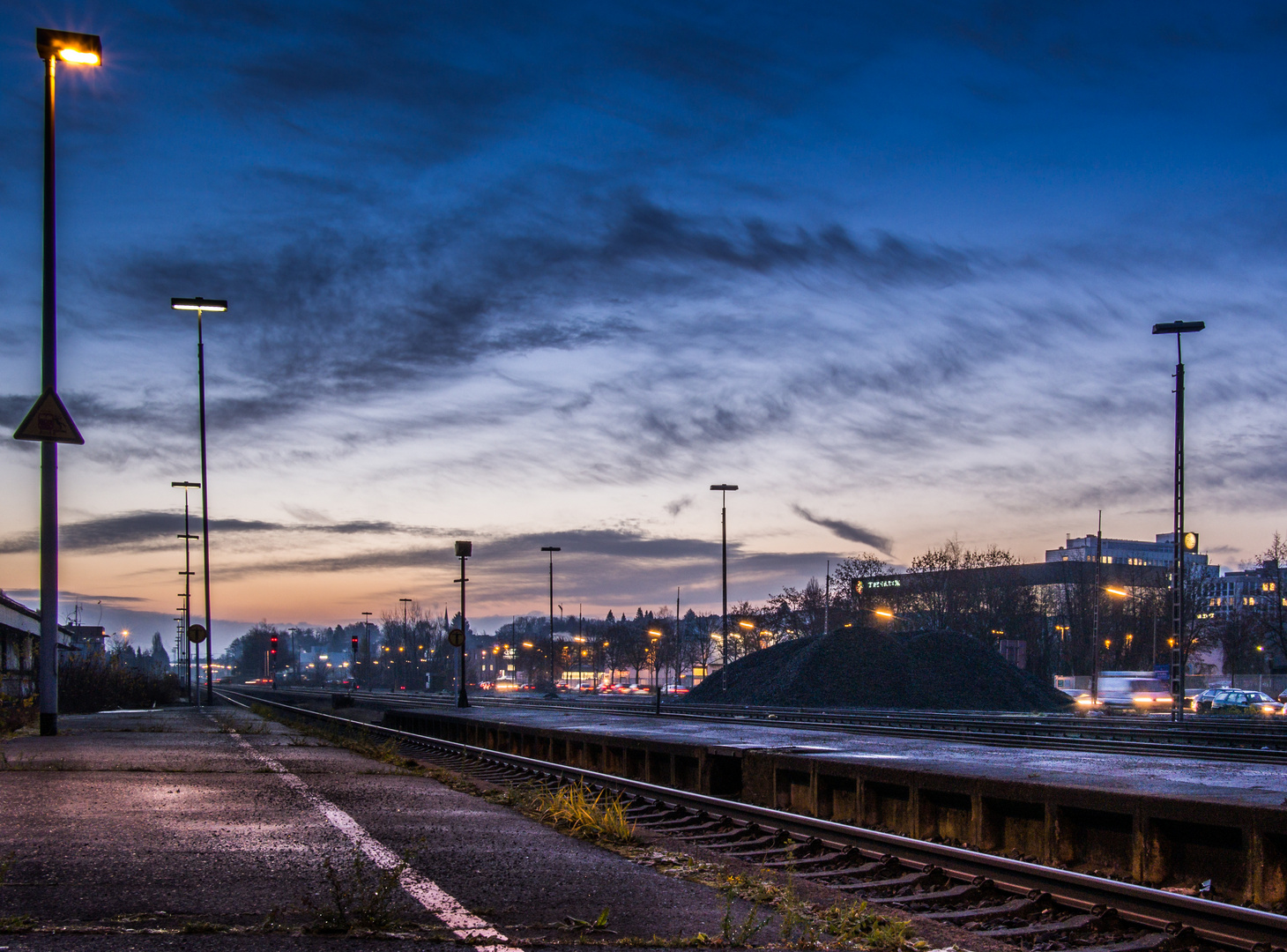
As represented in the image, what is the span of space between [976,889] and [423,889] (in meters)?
4.02

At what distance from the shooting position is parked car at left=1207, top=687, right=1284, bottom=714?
2094 inches

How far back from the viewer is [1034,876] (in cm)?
864

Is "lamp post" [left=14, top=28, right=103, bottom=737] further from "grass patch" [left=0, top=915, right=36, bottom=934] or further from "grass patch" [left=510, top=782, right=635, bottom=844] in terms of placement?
"grass patch" [left=0, top=915, right=36, bottom=934]

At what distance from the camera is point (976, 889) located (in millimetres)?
8734

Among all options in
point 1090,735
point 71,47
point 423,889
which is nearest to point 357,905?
point 423,889

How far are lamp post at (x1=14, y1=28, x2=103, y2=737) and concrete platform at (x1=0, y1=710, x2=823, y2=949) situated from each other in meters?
4.49

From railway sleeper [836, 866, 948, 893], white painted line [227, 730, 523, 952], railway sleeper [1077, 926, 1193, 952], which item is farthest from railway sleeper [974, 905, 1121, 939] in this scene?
white painted line [227, 730, 523, 952]

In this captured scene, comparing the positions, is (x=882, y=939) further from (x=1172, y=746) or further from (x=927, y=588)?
(x=927, y=588)

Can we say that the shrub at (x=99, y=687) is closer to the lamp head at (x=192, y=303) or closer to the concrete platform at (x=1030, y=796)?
the lamp head at (x=192, y=303)

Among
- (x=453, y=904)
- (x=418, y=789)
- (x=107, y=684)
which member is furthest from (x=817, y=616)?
(x=453, y=904)

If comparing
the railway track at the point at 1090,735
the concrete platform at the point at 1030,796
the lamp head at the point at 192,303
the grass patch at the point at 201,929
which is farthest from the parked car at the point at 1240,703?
the grass patch at the point at 201,929

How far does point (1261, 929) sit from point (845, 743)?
15529 mm

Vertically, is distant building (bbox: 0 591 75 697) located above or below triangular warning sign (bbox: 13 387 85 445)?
below

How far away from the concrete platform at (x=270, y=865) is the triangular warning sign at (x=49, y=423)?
5498 millimetres
